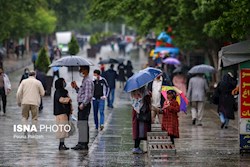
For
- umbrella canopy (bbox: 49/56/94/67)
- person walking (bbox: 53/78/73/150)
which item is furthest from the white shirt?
person walking (bbox: 53/78/73/150)

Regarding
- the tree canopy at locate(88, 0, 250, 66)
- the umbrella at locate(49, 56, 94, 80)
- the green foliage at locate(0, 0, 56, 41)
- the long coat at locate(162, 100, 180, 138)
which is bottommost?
the long coat at locate(162, 100, 180, 138)

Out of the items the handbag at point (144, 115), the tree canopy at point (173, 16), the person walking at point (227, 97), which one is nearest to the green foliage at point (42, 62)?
the tree canopy at point (173, 16)

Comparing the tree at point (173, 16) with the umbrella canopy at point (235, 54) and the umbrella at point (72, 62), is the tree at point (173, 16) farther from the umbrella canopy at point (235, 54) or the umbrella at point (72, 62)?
the umbrella canopy at point (235, 54)

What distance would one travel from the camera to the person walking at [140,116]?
54.4 ft

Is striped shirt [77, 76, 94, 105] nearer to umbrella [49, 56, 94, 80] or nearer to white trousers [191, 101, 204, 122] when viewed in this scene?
umbrella [49, 56, 94, 80]

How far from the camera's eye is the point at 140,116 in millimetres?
16562

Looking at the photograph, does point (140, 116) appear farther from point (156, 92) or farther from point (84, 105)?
point (156, 92)

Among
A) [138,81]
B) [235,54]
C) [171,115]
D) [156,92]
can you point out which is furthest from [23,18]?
[235,54]

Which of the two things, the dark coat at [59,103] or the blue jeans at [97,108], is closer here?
the dark coat at [59,103]

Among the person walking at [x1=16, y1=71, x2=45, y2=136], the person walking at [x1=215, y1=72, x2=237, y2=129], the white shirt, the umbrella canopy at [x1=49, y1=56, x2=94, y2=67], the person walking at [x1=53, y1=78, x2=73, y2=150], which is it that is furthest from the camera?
the person walking at [x1=215, y1=72, x2=237, y2=129]

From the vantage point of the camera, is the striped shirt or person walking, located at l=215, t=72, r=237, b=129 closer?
the striped shirt

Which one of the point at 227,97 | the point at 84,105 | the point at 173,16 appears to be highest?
the point at 173,16

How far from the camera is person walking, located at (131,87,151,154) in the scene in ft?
54.4

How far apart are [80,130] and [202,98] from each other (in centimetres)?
745
